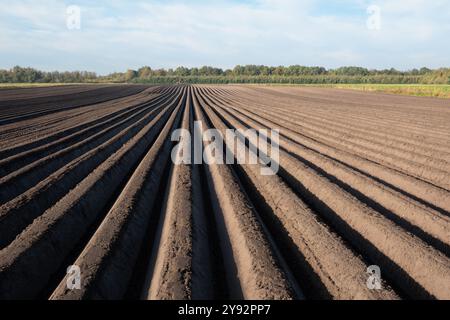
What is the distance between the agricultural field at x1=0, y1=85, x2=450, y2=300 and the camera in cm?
365

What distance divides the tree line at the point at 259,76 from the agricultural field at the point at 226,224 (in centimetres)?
7423

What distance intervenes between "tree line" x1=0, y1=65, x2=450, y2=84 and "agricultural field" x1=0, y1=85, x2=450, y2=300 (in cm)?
7423

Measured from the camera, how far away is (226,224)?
5.07 meters

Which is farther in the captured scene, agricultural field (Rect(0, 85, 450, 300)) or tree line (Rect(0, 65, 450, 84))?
tree line (Rect(0, 65, 450, 84))

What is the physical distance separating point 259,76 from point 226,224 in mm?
98407

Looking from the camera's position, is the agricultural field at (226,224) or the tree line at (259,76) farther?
the tree line at (259,76)

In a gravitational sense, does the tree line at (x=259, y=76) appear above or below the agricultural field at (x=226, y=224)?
above

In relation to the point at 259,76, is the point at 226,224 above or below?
below

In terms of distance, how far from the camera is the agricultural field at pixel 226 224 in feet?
→ 12.0

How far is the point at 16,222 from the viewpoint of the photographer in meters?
5.09

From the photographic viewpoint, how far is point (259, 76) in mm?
99688

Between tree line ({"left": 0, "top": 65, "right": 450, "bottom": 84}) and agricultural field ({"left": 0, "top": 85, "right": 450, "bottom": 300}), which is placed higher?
tree line ({"left": 0, "top": 65, "right": 450, "bottom": 84})

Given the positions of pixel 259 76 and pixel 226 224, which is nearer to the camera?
pixel 226 224

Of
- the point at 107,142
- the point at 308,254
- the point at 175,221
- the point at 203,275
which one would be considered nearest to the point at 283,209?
the point at 308,254
